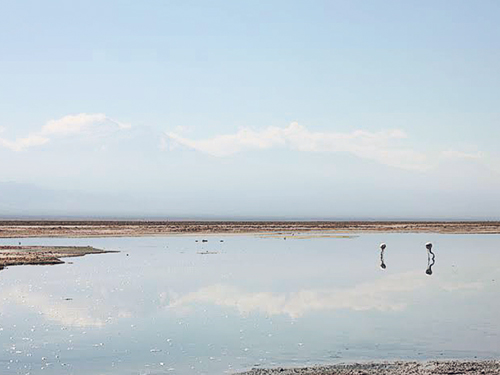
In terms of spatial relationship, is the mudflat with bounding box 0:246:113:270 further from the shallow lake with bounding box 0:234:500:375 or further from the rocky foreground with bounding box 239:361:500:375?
the rocky foreground with bounding box 239:361:500:375

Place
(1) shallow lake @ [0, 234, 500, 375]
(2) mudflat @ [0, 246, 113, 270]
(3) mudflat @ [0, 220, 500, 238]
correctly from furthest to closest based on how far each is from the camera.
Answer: (3) mudflat @ [0, 220, 500, 238] < (2) mudflat @ [0, 246, 113, 270] < (1) shallow lake @ [0, 234, 500, 375]

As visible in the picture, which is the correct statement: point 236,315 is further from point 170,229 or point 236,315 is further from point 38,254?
point 170,229

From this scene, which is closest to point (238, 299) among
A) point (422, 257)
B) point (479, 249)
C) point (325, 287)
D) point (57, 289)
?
point (325, 287)

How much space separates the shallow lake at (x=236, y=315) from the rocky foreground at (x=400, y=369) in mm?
949

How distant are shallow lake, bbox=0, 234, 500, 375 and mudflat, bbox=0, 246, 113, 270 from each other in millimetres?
2604

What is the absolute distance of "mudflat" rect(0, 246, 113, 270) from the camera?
5188 cm

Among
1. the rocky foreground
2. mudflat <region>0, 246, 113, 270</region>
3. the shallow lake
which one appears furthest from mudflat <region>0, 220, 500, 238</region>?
the rocky foreground

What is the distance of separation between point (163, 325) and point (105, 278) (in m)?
16.6

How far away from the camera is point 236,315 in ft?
94.8

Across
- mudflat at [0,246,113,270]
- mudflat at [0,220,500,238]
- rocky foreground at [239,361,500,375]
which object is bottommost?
rocky foreground at [239,361,500,375]

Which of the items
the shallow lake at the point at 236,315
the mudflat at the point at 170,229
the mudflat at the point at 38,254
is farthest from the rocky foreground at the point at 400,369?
the mudflat at the point at 170,229

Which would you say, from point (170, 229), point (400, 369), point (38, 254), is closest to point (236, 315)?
point (400, 369)

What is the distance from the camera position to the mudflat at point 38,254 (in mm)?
51875

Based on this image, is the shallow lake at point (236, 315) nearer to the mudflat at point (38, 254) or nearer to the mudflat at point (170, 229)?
the mudflat at point (38, 254)
